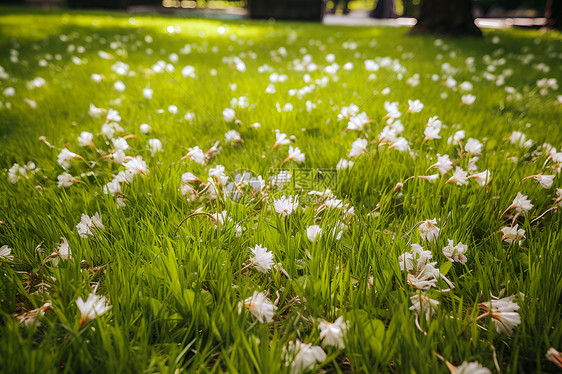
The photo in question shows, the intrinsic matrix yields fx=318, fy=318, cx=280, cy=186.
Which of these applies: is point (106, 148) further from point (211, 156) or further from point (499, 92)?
point (499, 92)

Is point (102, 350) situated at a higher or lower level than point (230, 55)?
lower

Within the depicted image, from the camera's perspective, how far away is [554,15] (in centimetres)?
1191

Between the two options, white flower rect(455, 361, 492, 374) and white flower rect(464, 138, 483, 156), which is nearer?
white flower rect(455, 361, 492, 374)

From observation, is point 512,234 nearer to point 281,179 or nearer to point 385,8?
point 281,179

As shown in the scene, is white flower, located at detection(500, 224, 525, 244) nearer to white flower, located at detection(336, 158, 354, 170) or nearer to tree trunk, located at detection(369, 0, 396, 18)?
white flower, located at detection(336, 158, 354, 170)

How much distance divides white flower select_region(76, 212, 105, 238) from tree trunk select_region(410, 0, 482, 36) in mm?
11004

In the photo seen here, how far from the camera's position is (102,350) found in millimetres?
887

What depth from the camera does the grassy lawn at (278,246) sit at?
0.91m

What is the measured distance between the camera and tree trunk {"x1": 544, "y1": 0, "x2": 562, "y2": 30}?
11.7 metres

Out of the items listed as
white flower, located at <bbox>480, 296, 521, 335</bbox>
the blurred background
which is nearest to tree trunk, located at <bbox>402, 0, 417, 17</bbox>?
the blurred background

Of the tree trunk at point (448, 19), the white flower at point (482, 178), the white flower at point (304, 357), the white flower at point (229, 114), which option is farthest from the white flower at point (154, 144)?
the tree trunk at point (448, 19)

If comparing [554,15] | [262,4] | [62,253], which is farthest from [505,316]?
[262,4]

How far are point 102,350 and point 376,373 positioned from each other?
754mm

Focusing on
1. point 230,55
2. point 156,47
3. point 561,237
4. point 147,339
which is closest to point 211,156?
point 147,339
